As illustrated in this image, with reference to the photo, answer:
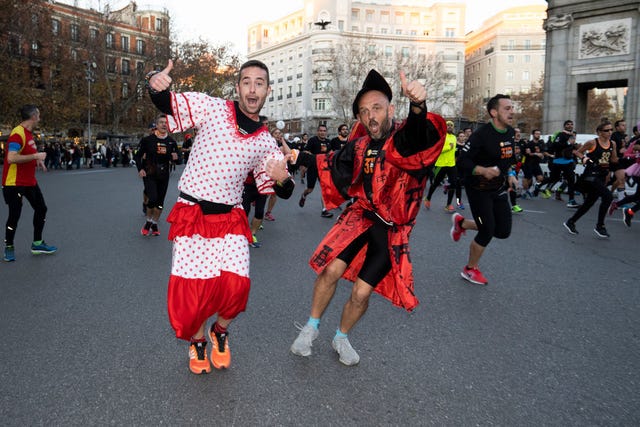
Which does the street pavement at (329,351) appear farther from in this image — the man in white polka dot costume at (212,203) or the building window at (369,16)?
the building window at (369,16)

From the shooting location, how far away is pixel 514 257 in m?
6.93

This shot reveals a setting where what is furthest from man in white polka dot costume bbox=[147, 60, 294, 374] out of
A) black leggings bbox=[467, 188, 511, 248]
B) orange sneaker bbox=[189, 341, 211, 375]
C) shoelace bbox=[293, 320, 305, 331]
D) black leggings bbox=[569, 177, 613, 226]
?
black leggings bbox=[569, 177, 613, 226]

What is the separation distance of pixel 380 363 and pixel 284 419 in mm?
957

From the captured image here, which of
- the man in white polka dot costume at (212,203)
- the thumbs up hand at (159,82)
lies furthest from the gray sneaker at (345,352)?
the thumbs up hand at (159,82)

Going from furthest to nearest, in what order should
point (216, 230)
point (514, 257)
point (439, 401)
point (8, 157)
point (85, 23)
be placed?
point (85, 23) < point (514, 257) < point (8, 157) < point (216, 230) < point (439, 401)

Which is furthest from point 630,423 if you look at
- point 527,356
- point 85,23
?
point 85,23

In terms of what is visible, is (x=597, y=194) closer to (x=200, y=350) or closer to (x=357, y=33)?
(x=200, y=350)

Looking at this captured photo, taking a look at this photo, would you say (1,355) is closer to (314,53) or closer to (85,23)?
(85,23)

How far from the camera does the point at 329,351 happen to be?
11.8 feet

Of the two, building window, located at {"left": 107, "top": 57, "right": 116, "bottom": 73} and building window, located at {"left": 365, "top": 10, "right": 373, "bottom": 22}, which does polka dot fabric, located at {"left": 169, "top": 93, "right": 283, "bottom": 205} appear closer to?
building window, located at {"left": 107, "top": 57, "right": 116, "bottom": 73}

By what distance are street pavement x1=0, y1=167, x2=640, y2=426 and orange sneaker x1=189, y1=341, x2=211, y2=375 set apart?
53 mm

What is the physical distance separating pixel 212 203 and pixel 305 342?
1.16m

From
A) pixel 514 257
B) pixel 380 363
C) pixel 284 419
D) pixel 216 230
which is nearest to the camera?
pixel 284 419

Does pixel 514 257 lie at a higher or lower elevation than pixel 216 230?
lower
